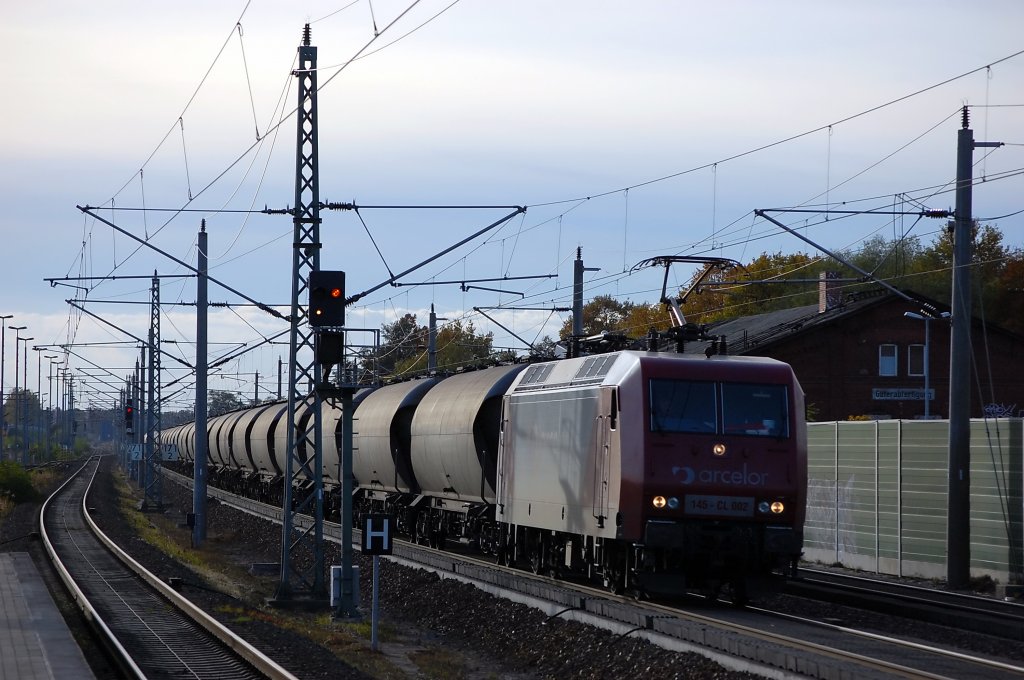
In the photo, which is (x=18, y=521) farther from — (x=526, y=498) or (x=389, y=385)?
(x=526, y=498)

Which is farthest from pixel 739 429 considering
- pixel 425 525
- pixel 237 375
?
pixel 237 375

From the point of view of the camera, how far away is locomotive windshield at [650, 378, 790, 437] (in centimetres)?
1736

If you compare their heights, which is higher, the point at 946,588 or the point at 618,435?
the point at 618,435

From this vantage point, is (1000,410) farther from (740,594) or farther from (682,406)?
(682,406)

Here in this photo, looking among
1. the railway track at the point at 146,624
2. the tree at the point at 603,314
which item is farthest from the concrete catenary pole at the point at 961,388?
the tree at the point at 603,314

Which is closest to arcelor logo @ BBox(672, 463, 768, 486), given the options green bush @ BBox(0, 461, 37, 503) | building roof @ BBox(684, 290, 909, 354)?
building roof @ BBox(684, 290, 909, 354)

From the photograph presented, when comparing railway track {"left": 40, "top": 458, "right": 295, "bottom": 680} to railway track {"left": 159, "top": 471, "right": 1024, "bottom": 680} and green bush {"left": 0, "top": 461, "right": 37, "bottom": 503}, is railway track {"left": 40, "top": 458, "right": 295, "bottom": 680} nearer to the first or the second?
railway track {"left": 159, "top": 471, "right": 1024, "bottom": 680}

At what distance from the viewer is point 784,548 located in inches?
674

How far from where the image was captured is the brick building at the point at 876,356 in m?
48.1

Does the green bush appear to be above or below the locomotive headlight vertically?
below

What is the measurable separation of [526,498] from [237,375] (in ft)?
210

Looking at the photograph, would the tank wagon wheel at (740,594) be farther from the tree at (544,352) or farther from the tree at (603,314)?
the tree at (603,314)

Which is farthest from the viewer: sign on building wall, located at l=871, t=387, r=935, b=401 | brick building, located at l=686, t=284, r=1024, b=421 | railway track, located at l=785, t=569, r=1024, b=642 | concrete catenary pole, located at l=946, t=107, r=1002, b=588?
sign on building wall, located at l=871, t=387, r=935, b=401

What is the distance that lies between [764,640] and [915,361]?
3841cm
